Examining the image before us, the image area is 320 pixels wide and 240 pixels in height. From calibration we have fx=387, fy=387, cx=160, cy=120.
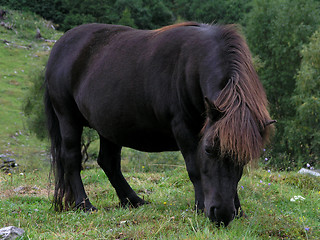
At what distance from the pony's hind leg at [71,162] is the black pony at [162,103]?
0.01 meters

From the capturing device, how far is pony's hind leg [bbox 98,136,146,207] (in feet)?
16.9

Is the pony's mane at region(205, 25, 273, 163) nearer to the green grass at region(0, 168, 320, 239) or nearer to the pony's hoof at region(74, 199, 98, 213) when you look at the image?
the green grass at region(0, 168, 320, 239)

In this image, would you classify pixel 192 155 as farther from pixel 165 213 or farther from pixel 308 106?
pixel 308 106

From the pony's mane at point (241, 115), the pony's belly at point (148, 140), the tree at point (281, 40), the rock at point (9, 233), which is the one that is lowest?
the tree at point (281, 40)

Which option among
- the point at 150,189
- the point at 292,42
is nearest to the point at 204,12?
the point at 292,42

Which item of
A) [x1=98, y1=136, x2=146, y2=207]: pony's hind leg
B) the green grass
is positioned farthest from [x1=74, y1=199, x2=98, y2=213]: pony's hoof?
[x1=98, y1=136, x2=146, y2=207]: pony's hind leg

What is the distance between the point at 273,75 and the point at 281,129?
16.0ft

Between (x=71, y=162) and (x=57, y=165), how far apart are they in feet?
1.12

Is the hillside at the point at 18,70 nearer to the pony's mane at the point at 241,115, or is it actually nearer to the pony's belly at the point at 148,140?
the pony's belly at the point at 148,140

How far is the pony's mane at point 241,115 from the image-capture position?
296cm

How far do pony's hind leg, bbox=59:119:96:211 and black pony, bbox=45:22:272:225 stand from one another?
0.04 ft

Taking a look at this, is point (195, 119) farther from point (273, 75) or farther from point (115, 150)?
point (273, 75)

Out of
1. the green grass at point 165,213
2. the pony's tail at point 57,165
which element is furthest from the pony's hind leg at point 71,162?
the green grass at point 165,213

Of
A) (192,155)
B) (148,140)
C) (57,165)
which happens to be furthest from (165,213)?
(57,165)
